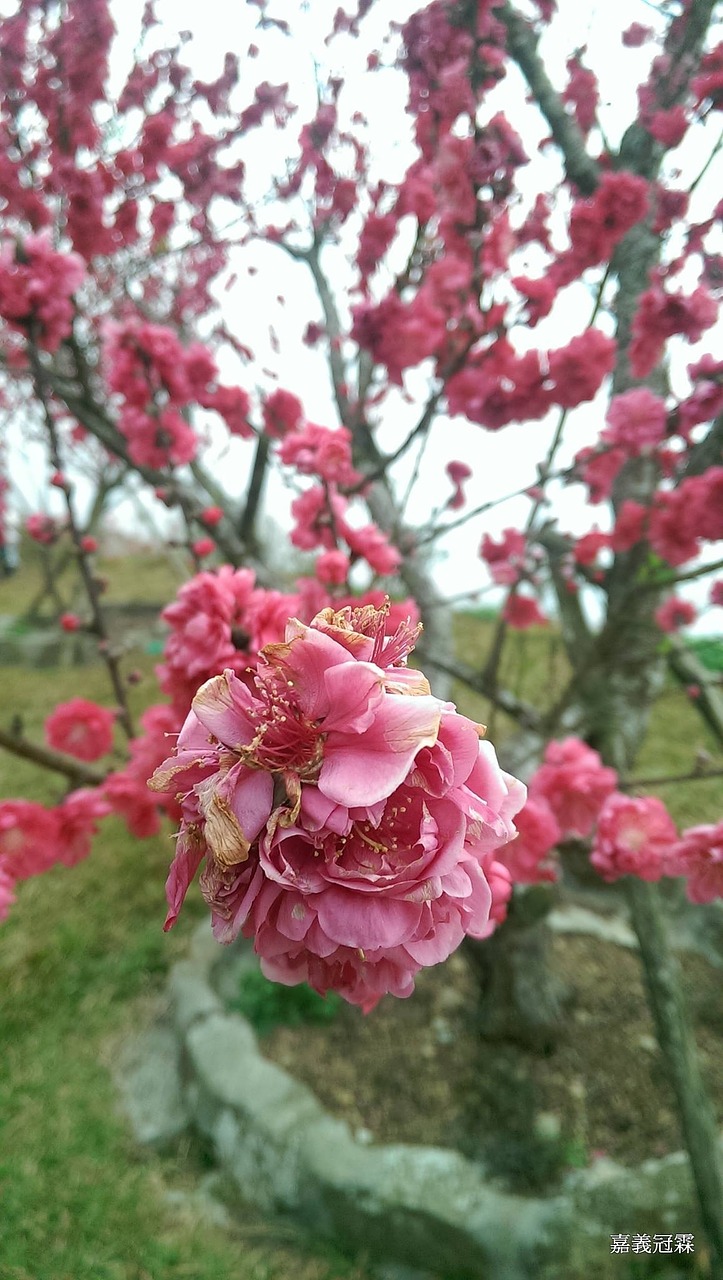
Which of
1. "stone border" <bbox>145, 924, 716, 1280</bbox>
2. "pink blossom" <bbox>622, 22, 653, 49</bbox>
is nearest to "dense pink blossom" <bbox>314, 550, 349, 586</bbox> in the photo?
"stone border" <bbox>145, 924, 716, 1280</bbox>

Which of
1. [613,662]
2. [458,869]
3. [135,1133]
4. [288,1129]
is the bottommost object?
[135,1133]

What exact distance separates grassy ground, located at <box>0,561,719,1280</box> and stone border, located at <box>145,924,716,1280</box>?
0.08m

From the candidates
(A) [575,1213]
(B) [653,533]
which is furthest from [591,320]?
(A) [575,1213]

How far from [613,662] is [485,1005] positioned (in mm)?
1017

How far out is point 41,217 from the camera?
2092 mm

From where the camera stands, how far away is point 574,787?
1.27 m

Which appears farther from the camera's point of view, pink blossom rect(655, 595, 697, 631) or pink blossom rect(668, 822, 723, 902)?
pink blossom rect(655, 595, 697, 631)

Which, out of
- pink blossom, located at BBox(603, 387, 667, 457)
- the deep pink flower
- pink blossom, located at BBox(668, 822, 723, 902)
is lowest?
pink blossom, located at BBox(668, 822, 723, 902)

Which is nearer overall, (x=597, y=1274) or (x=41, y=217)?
(x=597, y=1274)

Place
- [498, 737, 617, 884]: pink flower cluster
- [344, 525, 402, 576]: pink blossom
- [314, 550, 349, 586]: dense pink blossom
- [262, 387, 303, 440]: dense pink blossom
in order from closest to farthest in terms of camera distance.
→ [314, 550, 349, 586]: dense pink blossom
[344, 525, 402, 576]: pink blossom
[498, 737, 617, 884]: pink flower cluster
[262, 387, 303, 440]: dense pink blossom

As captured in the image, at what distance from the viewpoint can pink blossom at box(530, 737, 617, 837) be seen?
50.4 inches

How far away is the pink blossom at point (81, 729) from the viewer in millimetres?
1682

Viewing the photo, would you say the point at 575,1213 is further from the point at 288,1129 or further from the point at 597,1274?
the point at 288,1129

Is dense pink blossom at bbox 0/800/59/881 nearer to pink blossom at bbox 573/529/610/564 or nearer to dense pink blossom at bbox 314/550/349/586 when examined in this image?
dense pink blossom at bbox 314/550/349/586
